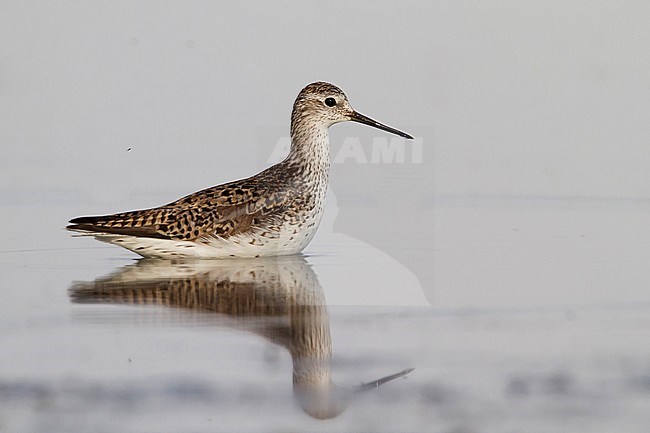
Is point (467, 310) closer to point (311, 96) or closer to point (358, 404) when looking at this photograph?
point (358, 404)

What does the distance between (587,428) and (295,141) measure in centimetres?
554

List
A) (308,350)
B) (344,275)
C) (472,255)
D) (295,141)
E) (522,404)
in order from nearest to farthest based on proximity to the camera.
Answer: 1. (522,404)
2. (308,350)
3. (344,275)
4. (472,255)
5. (295,141)

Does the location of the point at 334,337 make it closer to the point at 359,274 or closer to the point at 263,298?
the point at 263,298

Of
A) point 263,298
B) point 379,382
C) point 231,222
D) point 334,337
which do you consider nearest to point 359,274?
point 263,298

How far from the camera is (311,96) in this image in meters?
10.3

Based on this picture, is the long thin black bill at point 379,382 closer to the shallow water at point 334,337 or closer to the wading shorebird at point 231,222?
the shallow water at point 334,337

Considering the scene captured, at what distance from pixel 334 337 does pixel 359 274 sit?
2.01 m

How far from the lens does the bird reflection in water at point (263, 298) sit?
221 inches

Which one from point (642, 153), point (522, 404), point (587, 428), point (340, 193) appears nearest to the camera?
point (587, 428)

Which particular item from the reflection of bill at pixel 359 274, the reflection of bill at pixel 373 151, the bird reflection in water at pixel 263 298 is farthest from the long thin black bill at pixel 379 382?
the reflection of bill at pixel 373 151

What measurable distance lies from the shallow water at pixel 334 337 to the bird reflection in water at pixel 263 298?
16 mm

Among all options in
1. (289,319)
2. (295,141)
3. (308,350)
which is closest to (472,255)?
(295,141)

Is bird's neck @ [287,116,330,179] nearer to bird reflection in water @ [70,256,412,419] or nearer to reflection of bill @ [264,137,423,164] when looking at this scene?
bird reflection in water @ [70,256,412,419]

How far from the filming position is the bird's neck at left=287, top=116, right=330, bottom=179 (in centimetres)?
994
